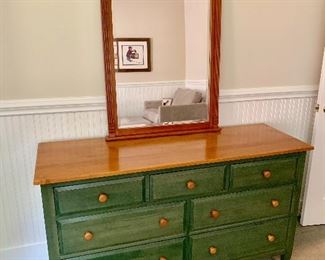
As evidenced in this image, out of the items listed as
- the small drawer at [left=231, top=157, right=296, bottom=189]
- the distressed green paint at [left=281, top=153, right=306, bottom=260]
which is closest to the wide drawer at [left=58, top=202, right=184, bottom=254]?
the small drawer at [left=231, top=157, right=296, bottom=189]

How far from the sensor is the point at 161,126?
6.28ft

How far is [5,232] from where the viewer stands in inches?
74.5

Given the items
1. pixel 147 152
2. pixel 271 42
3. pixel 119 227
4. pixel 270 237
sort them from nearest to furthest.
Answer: pixel 119 227, pixel 147 152, pixel 270 237, pixel 271 42

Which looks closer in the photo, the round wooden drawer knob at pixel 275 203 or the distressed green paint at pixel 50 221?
the distressed green paint at pixel 50 221

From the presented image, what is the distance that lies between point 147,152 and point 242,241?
799 mm

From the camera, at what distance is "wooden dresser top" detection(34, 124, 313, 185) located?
1429 millimetres

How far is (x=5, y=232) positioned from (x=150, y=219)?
0.99 metres

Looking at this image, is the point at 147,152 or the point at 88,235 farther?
the point at 147,152

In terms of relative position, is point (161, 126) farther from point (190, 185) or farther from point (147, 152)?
point (190, 185)

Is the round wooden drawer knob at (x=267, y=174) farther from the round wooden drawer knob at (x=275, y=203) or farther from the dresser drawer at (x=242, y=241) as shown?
the dresser drawer at (x=242, y=241)

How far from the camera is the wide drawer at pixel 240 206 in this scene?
166cm

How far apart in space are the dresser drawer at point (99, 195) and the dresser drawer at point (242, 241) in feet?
1.58

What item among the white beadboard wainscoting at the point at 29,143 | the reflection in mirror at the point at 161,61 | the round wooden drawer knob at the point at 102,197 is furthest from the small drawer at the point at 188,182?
the white beadboard wainscoting at the point at 29,143

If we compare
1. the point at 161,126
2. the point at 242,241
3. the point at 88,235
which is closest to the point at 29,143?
the point at 88,235
